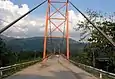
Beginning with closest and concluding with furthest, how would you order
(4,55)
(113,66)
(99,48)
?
(4,55), (113,66), (99,48)

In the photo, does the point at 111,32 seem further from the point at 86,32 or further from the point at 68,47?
the point at 68,47

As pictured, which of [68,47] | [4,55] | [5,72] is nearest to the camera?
[5,72]

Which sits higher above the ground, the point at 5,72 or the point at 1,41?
the point at 1,41

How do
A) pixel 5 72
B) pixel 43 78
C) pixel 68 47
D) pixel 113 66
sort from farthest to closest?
1. pixel 68 47
2. pixel 113 66
3. pixel 5 72
4. pixel 43 78

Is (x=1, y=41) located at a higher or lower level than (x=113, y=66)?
higher

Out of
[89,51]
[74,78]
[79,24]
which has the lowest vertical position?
[74,78]

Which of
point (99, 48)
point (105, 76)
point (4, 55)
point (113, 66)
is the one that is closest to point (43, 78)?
point (105, 76)

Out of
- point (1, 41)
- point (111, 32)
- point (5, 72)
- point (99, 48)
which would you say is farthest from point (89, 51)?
point (5, 72)

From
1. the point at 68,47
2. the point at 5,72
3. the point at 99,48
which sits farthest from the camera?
the point at 68,47

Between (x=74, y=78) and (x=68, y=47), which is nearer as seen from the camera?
(x=74, y=78)

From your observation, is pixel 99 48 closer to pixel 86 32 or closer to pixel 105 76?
pixel 86 32

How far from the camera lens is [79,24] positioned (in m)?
55.0

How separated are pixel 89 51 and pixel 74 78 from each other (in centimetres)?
2942

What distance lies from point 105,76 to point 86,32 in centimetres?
2907
